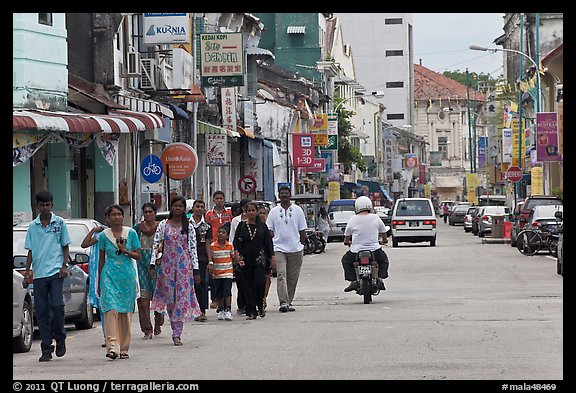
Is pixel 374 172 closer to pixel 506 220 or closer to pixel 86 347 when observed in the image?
pixel 506 220

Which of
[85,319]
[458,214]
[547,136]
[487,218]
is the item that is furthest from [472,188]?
[85,319]

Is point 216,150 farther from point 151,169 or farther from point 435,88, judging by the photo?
point 435,88

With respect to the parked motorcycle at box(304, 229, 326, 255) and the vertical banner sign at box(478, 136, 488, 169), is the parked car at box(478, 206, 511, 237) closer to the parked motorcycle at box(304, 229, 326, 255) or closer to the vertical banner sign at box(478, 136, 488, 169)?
the parked motorcycle at box(304, 229, 326, 255)

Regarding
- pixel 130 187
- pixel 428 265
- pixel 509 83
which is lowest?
pixel 428 265

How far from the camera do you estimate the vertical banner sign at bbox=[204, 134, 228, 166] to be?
4325 centimetres

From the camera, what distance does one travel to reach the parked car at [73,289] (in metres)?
18.2

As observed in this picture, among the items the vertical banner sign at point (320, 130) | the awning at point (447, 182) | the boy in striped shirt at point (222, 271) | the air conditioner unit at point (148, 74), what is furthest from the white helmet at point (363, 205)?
the awning at point (447, 182)

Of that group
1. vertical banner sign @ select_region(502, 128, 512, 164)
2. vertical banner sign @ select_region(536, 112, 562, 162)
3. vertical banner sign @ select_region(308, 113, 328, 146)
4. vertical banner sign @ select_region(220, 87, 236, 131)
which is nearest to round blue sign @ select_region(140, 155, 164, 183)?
vertical banner sign @ select_region(220, 87, 236, 131)

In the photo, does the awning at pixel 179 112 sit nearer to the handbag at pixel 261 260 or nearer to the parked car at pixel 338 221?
the parked car at pixel 338 221

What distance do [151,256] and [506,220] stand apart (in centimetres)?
3716

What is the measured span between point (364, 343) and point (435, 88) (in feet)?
482

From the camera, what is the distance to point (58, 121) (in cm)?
2533

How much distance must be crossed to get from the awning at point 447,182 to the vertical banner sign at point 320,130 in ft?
283
